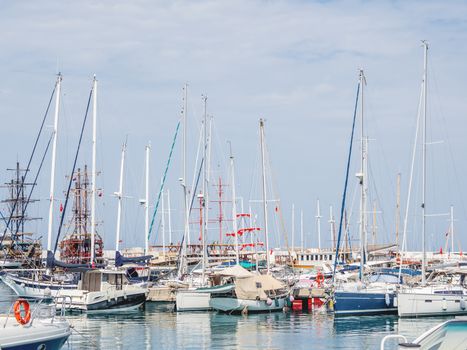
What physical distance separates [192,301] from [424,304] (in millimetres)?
14573

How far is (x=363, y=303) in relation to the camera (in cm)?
4647

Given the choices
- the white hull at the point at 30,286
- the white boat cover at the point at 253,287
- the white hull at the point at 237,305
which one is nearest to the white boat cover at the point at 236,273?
the white boat cover at the point at 253,287

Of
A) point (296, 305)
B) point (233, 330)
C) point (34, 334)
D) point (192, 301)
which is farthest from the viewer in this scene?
point (296, 305)

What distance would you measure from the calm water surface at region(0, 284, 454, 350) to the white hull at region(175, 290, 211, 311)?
2.33 ft

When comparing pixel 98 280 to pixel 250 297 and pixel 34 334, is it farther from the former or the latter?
pixel 34 334

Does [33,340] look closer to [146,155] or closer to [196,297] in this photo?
[196,297]

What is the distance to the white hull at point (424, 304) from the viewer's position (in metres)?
45.3

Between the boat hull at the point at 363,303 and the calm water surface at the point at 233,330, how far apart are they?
0.65 metres

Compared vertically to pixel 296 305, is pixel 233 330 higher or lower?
lower

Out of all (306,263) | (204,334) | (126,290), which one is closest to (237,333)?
(204,334)

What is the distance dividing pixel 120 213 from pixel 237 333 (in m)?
28.0

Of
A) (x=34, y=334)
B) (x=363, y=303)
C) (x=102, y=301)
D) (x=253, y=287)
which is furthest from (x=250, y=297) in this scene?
(x=34, y=334)

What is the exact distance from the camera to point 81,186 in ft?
338

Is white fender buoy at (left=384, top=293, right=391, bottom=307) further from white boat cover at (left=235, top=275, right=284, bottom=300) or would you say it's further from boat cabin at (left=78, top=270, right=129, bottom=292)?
boat cabin at (left=78, top=270, right=129, bottom=292)
